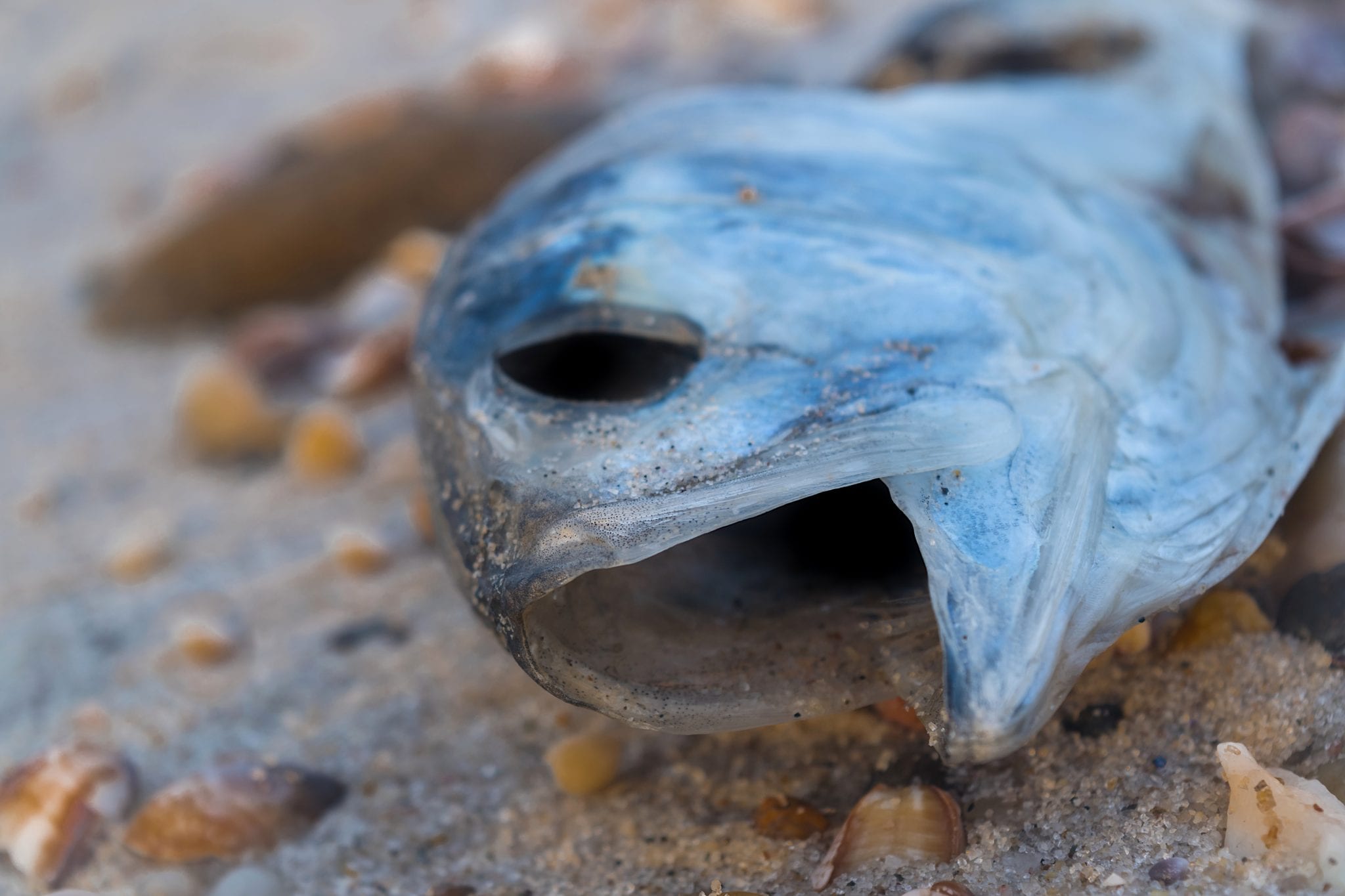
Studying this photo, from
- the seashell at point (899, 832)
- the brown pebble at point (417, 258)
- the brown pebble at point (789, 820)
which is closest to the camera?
the seashell at point (899, 832)

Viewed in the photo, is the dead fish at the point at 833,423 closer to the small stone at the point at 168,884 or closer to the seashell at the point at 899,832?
the seashell at the point at 899,832

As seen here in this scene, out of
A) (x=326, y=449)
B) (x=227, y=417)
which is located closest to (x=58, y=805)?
(x=326, y=449)

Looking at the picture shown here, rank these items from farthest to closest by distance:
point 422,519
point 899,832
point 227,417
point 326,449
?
1. point 227,417
2. point 326,449
3. point 422,519
4. point 899,832

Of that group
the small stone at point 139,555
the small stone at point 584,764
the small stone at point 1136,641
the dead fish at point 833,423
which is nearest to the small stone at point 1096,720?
the small stone at point 1136,641

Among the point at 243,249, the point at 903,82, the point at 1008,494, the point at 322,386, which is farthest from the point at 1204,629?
the point at 243,249

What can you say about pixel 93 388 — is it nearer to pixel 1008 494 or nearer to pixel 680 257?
pixel 680 257

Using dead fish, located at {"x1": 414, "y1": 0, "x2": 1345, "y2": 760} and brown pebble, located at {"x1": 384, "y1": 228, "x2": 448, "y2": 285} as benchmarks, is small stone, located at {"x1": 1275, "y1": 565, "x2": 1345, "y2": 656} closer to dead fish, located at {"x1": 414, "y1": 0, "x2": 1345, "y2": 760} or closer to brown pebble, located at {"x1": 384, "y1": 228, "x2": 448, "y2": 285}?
dead fish, located at {"x1": 414, "y1": 0, "x2": 1345, "y2": 760}

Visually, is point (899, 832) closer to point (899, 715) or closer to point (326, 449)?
point (899, 715)

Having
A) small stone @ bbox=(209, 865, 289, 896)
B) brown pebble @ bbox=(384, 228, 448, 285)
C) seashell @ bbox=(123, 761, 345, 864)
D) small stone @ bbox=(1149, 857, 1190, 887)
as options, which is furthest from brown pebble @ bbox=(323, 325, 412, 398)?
small stone @ bbox=(1149, 857, 1190, 887)
